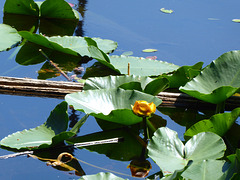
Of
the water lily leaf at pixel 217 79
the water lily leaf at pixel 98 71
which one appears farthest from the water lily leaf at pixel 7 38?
the water lily leaf at pixel 217 79

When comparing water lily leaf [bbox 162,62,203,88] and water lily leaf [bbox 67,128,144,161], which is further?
water lily leaf [bbox 162,62,203,88]

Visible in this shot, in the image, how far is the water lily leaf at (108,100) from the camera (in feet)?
4.53

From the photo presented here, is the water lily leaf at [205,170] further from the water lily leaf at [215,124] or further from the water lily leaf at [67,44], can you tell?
the water lily leaf at [67,44]

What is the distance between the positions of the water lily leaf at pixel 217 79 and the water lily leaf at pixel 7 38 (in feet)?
3.35

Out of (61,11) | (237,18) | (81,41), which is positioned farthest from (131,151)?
(237,18)

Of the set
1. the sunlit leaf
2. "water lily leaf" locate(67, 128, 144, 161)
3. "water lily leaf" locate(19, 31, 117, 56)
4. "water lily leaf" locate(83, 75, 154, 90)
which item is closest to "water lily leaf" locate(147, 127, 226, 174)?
"water lily leaf" locate(67, 128, 144, 161)

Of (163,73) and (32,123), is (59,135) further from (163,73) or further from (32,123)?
(163,73)

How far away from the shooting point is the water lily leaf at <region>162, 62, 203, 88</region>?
157 cm

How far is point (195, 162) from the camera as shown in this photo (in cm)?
113

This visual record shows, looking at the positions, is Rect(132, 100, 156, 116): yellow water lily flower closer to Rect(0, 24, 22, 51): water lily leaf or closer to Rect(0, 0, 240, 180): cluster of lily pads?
Rect(0, 0, 240, 180): cluster of lily pads

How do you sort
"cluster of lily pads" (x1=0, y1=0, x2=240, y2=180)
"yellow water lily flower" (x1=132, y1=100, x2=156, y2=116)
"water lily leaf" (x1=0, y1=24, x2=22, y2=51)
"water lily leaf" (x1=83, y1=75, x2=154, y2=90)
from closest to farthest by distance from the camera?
"cluster of lily pads" (x1=0, y1=0, x2=240, y2=180) → "yellow water lily flower" (x1=132, y1=100, x2=156, y2=116) → "water lily leaf" (x1=83, y1=75, x2=154, y2=90) → "water lily leaf" (x1=0, y1=24, x2=22, y2=51)

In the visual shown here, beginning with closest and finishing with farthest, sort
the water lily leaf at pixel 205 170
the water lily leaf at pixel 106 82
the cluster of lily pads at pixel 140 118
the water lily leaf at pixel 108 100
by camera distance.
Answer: the water lily leaf at pixel 205 170, the cluster of lily pads at pixel 140 118, the water lily leaf at pixel 108 100, the water lily leaf at pixel 106 82

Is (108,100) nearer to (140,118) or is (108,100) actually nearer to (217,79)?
(140,118)

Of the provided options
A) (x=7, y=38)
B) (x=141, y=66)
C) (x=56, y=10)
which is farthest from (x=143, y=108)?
(x=56, y=10)
